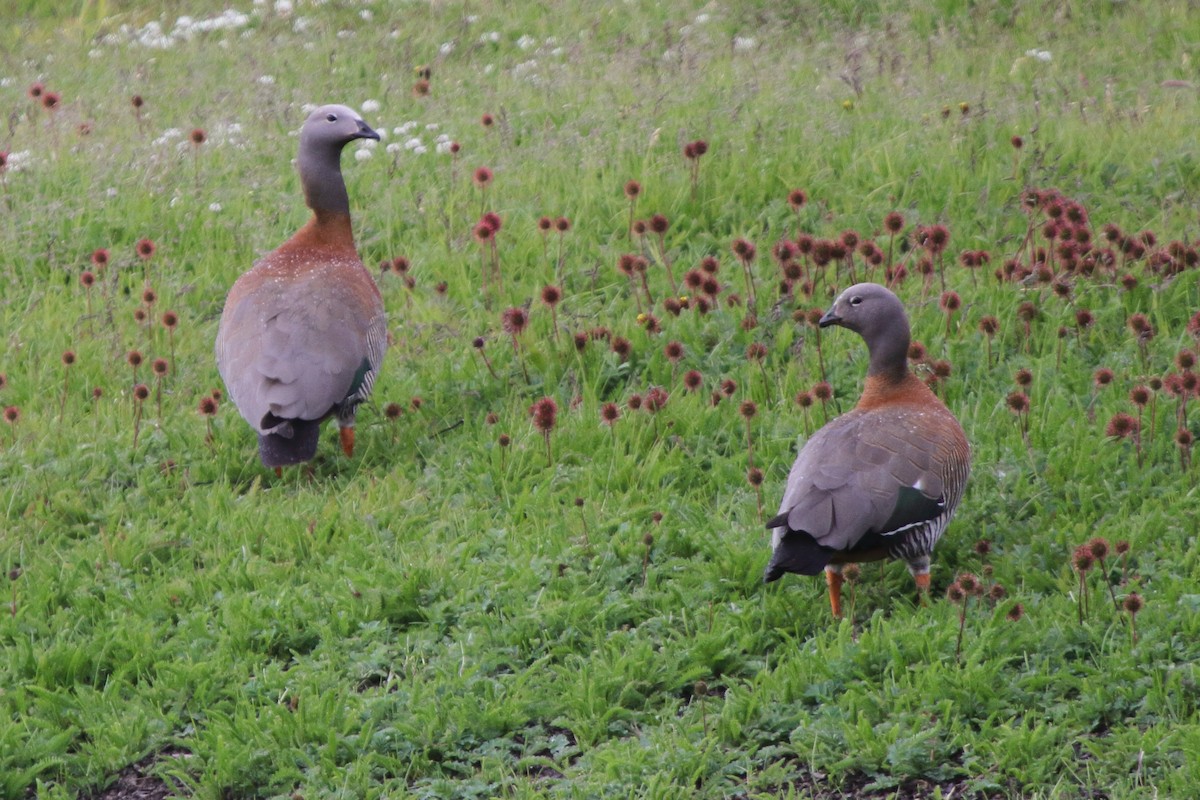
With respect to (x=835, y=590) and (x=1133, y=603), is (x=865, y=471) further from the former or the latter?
(x=1133, y=603)

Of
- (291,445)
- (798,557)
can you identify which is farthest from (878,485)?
(291,445)

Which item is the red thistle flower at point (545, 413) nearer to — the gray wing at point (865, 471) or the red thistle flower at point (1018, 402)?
the gray wing at point (865, 471)

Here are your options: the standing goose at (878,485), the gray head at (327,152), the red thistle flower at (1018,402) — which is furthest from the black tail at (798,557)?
the gray head at (327,152)

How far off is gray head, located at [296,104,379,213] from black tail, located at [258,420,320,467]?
4.93ft

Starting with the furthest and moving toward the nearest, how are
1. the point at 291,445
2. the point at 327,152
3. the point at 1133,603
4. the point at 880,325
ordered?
the point at 327,152, the point at 291,445, the point at 880,325, the point at 1133,603

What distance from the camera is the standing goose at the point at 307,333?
5.68m

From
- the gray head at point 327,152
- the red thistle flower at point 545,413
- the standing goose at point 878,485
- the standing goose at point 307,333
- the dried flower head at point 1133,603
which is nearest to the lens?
the dried flower head at point 1133,603

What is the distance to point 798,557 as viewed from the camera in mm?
4520

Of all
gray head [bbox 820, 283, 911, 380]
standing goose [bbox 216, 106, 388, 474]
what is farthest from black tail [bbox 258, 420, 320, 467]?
gray head [bbox 820, 283, 911, 380]

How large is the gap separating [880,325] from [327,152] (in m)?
3.02

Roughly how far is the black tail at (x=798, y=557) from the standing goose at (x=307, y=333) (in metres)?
2.08

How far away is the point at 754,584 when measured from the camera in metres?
5.07

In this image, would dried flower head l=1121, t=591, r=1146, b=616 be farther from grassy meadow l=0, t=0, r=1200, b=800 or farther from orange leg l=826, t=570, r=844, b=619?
orange leg l=826, t=570, r=844, b=619

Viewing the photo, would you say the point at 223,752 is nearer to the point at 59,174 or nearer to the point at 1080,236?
the point at 1080,236
